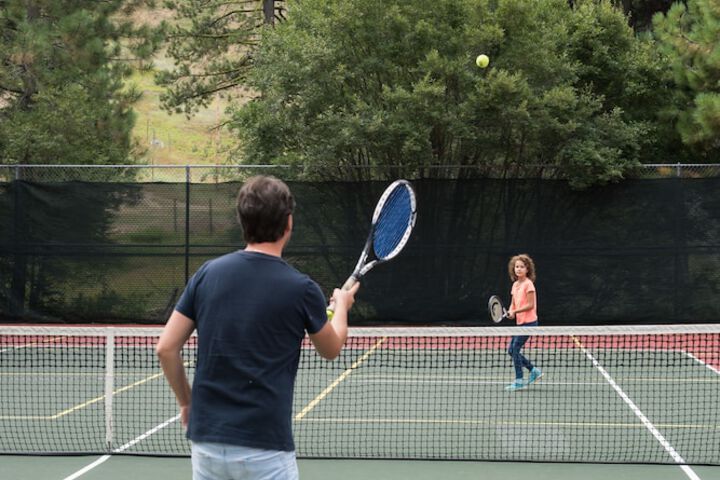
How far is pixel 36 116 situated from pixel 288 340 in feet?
51.7

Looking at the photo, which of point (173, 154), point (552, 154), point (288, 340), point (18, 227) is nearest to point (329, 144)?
point (552, 154)

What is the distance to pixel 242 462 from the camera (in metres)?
2.91

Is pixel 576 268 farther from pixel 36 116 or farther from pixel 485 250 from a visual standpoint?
pixel 36 116

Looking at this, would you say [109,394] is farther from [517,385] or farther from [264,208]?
[264,208]

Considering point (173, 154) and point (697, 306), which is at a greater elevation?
point (173, 154)

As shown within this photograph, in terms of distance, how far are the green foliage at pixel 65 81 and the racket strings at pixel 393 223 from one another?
13.6 meters

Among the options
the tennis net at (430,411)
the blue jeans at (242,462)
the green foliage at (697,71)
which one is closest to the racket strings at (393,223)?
the blue jeans at (242,462)

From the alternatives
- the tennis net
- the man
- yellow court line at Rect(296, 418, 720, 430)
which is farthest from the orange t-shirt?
the man

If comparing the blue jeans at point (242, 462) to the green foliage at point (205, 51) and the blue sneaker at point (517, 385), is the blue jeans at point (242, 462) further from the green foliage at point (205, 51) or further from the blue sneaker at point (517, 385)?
the green foliage at point (205, 51)

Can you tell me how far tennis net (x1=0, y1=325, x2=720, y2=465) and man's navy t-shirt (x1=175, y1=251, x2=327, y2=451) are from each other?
12.4ft

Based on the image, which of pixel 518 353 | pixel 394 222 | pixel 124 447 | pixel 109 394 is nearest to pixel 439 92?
pixel 518 353

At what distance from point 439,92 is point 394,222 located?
9030mm

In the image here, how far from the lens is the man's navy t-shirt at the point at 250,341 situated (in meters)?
2.92

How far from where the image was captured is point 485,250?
44.9 feet
